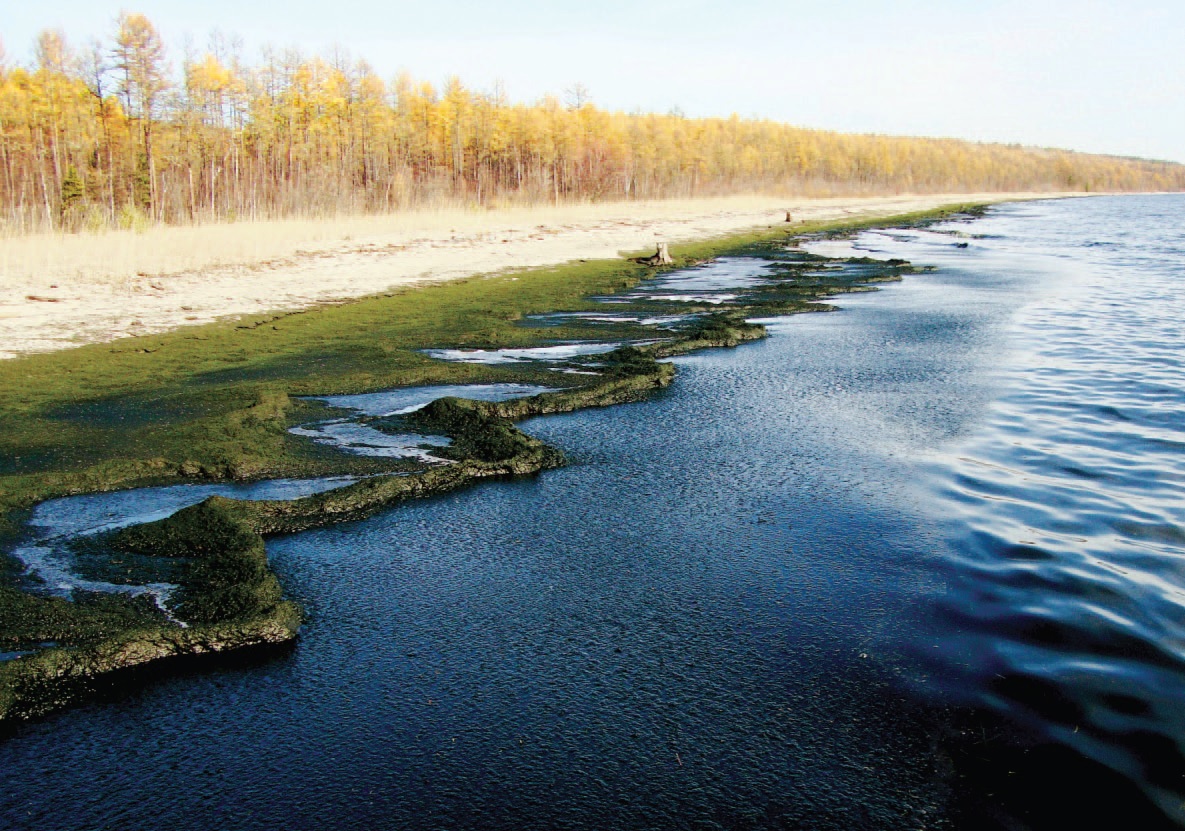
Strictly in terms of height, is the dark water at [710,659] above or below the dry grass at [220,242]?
below

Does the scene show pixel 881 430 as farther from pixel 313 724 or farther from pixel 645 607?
pixel 313 724

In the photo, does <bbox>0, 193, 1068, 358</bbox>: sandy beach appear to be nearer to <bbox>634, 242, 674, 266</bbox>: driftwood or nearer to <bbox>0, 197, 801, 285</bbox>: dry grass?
<bbox>0, 197, 801, 285</bbox>: dry grass

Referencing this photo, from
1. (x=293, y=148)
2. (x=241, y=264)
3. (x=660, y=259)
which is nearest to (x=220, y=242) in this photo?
(x=241, y=264)

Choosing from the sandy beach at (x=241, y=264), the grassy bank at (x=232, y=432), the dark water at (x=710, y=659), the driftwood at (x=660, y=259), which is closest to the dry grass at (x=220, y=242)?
the sandy beach at (x=241, y=264)

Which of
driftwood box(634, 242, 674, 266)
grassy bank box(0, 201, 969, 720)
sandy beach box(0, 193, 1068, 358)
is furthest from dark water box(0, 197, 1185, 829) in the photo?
driftwood box(634, 242, 674, 266)

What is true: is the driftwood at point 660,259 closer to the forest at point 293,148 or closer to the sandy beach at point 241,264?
the sandy beach at point 241,264

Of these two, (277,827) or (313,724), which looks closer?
(277,827)

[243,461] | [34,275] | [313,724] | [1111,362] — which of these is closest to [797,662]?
[313,724]
